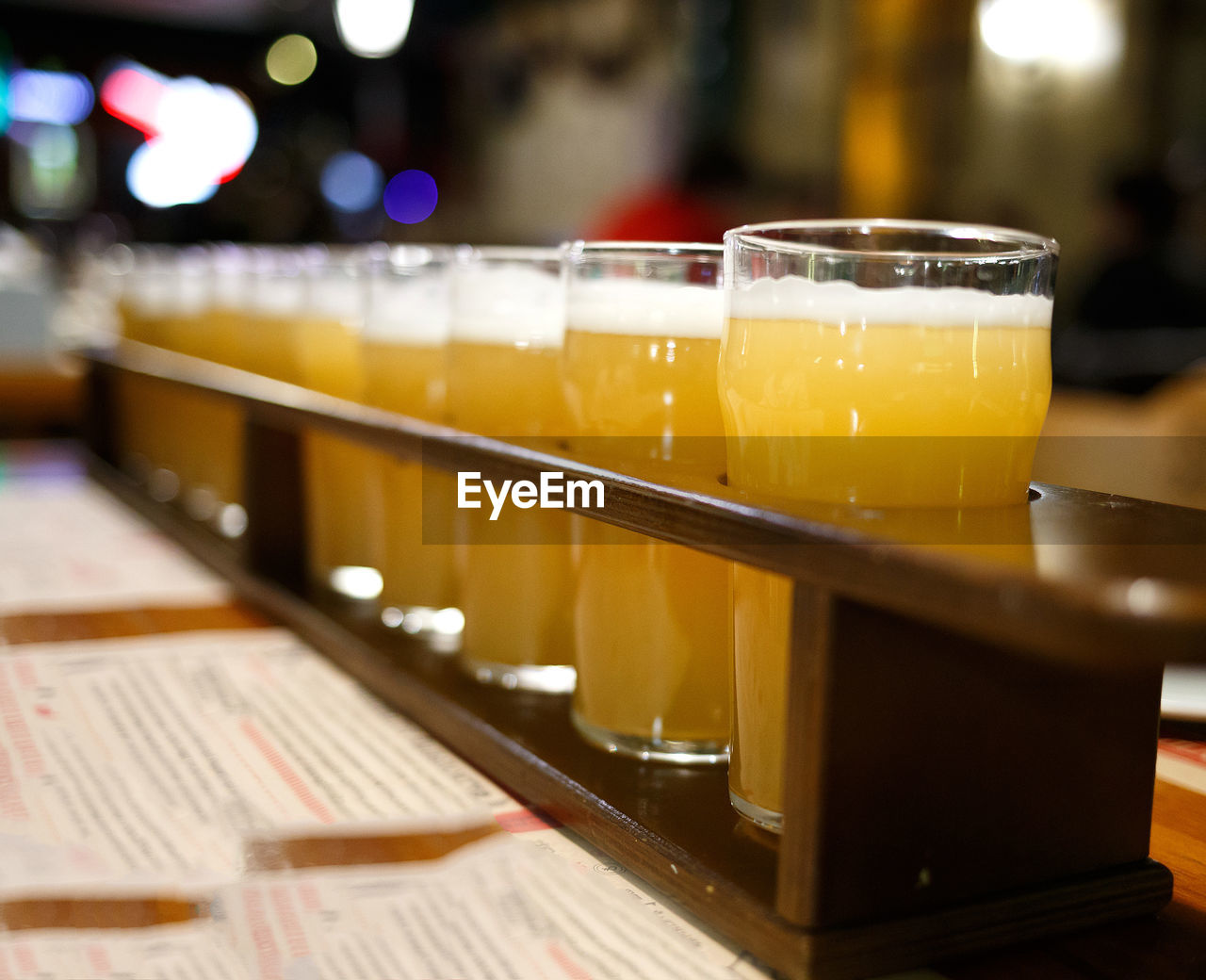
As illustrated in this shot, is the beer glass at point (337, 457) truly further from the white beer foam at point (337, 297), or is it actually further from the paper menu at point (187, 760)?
the paper menu at point (187, 760)

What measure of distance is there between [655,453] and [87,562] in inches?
41.6

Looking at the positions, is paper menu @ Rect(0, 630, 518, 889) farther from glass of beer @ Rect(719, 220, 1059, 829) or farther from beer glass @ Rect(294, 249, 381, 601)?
glass of beer @ Rect(719, 220, 1059, 829)

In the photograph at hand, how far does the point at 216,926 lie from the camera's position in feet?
2.10

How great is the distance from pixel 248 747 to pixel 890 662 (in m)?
0.57

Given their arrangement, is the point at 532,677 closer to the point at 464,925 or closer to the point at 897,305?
the point at 464,925

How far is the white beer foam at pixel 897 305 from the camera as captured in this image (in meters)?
0.62

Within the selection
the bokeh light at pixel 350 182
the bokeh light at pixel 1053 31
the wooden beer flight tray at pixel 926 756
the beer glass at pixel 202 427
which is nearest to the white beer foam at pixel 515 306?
the wooden beer flight tray at pixel 926 756

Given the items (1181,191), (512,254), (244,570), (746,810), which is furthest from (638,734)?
(1181,191)

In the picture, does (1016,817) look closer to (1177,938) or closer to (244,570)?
(1177,938)

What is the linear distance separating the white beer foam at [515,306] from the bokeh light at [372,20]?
462 centimetres

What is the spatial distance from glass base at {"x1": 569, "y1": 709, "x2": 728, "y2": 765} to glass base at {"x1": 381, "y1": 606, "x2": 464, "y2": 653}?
0.34 m

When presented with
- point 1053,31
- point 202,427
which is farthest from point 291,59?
point 202,427

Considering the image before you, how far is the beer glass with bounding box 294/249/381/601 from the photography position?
129 centimetres

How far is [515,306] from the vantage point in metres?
0.99
